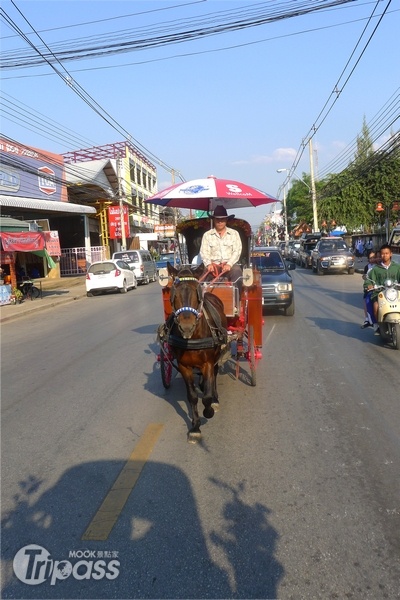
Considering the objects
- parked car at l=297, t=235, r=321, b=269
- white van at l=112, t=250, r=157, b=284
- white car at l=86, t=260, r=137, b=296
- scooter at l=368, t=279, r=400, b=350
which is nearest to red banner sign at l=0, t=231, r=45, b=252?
white car at l=86, t=260, r=137, b=296

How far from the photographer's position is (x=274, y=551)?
3.16 metres

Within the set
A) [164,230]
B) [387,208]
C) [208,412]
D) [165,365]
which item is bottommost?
[208,412]

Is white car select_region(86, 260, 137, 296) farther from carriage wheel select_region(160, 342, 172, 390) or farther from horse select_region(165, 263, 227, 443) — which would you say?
horse select_region(165, 263, 227, 443)

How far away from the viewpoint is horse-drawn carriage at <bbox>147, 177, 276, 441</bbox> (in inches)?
197

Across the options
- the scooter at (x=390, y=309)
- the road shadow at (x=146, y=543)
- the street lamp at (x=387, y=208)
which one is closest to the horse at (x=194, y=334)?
the road shadow at (x=146, y=543)

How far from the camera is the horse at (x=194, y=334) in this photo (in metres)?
4.82

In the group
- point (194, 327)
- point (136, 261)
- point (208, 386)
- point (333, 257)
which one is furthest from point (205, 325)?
point (136, 261)

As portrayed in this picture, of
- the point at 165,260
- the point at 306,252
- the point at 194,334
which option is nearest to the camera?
the point at 194,334

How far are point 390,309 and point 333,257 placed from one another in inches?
773

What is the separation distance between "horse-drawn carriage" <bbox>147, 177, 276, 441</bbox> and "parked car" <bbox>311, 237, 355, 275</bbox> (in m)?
19.6

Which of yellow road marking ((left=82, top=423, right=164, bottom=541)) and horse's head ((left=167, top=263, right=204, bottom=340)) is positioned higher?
horse's head ((left=167, top=263, right=204, bottom=340))

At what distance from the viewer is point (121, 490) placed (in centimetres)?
407

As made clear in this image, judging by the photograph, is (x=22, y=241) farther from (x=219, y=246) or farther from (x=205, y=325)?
(x=205, y=325)

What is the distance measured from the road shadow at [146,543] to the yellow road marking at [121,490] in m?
0.05
